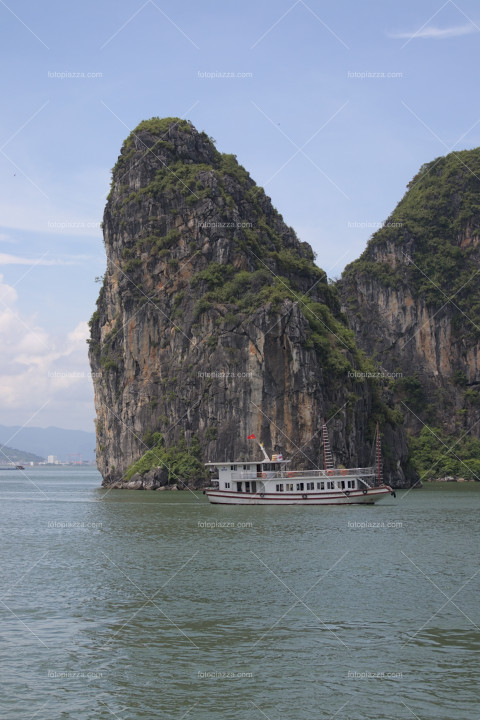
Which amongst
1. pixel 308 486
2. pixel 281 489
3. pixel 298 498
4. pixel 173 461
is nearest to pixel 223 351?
pixel 173 461

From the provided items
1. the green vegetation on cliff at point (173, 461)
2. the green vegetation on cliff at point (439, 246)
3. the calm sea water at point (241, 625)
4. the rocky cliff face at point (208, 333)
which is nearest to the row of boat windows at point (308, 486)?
the rocky cliff face at point (208, 333)

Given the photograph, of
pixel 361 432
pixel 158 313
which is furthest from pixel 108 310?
pixel 361 432

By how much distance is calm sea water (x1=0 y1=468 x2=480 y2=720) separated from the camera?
57.4 feet

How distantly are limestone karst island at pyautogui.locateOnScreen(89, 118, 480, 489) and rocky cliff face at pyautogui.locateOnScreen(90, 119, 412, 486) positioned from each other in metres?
0.18

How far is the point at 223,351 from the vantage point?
9156 centimetres

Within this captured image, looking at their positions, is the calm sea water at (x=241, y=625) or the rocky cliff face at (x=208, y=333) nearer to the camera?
the calm sea water at (x=241, y=625)

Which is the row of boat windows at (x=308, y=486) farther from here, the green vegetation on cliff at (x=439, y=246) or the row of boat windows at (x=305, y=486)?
the green vegetation on cliff at (x=439, y=246)

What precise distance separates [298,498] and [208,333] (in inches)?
1335

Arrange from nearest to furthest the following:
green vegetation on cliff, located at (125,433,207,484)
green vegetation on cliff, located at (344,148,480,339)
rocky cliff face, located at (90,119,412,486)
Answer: rocky cliff face, located at (90,119,412,486) < green vegetation on cliff, located at (125,433,207,484) < green vegetation on cliff, located at (344,148,480,339)

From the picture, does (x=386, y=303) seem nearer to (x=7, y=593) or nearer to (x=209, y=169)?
(x=209, y=169)

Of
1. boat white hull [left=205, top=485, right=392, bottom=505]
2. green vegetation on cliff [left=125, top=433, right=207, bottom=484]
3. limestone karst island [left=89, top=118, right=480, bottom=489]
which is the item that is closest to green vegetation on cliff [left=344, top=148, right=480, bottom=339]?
limestone karst island [left=89, top=118, right=480, bottom=489]

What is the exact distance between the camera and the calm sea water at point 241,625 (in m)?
17.5

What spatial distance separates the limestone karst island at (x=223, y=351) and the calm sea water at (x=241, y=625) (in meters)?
43.8

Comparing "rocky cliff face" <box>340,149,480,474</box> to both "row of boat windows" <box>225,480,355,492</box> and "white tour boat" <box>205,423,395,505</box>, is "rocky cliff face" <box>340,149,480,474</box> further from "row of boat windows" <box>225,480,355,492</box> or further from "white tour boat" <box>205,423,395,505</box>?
"white tour boat" <box>205,423,395,505</box>
